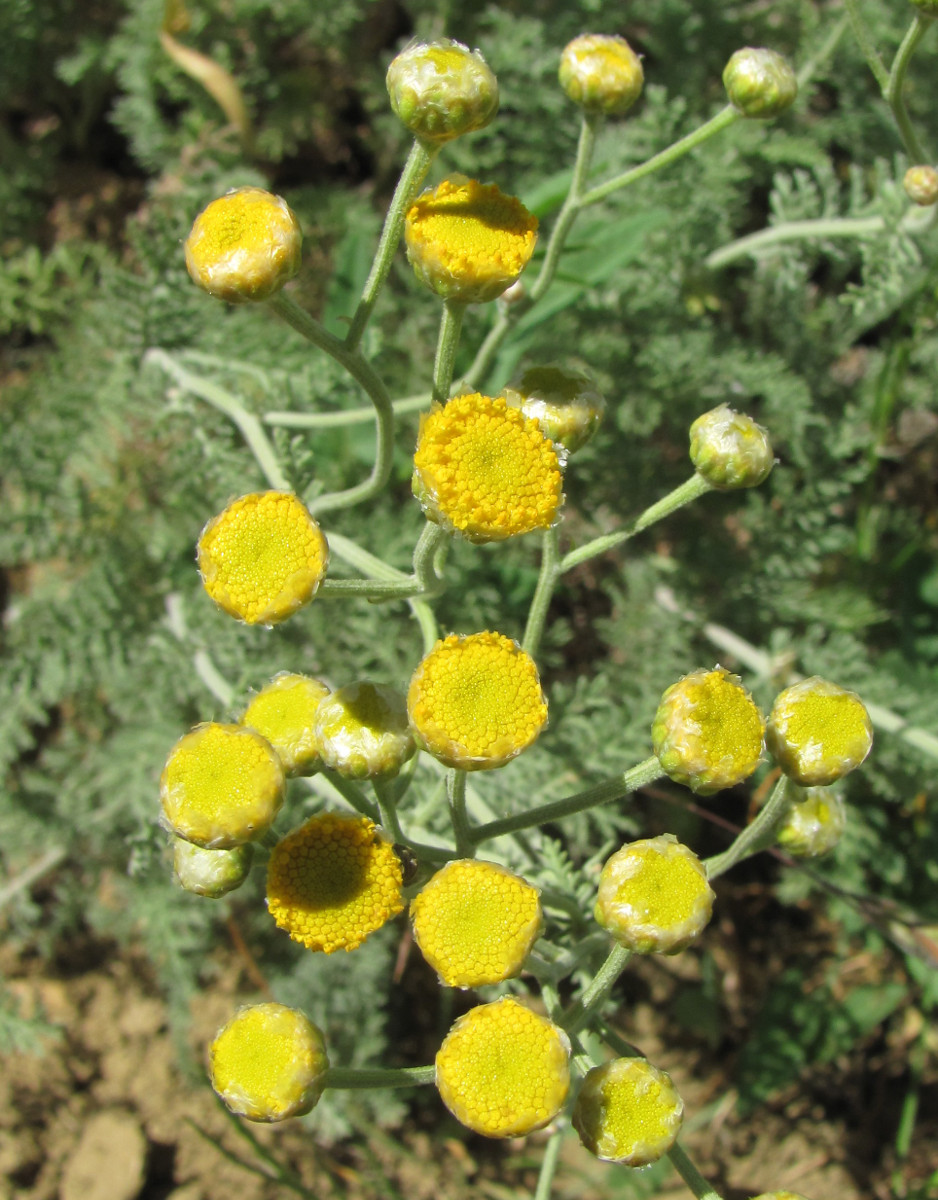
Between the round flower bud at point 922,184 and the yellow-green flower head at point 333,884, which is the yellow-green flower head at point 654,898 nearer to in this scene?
the yellow-green flower head at point 333,884

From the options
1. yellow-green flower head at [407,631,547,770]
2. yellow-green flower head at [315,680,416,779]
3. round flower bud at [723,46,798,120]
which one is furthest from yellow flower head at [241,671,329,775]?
round flower bud at [723,46,798,120]

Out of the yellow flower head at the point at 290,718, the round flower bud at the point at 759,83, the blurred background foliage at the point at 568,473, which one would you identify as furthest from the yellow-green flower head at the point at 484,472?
the blurred background foliage at the point at 568,473

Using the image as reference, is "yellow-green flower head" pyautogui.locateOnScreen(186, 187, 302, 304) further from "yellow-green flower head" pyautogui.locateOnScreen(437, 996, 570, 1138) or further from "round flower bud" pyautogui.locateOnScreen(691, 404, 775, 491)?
"yellow-green flower head" pyautogui.locateOnScreen(437, 996, 570, 1138)

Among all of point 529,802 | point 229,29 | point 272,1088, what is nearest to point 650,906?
point 272,1088

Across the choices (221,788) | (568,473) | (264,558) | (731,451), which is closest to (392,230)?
(264,558)

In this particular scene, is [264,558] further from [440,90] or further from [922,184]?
[922,184]

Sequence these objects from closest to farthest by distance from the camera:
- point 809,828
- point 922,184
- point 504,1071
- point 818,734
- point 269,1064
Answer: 1. point 504,1071
2. point 269,1064
3. point 818,734
4. point 809,828
5. point 922,184
